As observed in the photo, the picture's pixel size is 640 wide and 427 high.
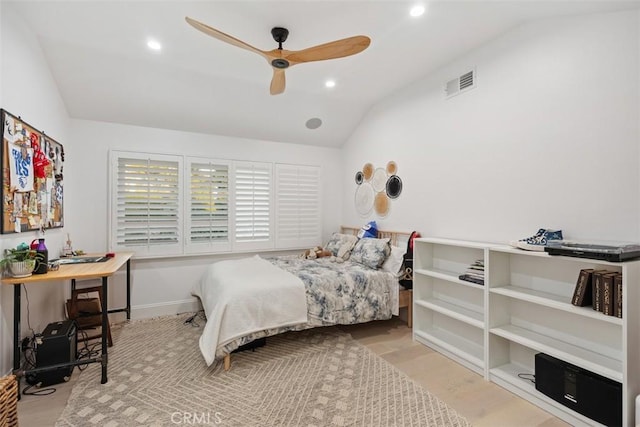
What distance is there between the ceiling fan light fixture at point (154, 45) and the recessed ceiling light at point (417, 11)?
2.28 metres

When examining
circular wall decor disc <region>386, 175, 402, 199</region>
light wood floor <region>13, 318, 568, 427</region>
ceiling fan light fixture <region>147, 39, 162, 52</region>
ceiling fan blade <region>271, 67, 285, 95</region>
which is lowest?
light wood floor <region>13, 318, 568, 427</region>

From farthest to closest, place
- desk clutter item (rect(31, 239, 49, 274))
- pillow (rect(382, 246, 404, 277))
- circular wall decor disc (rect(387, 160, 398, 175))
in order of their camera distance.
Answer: circular wall decor disc (rect(387, 160, 398, 175)) < pillow (rect(382, 246, 404, 277)) < desk clutter item (rect(31, 239, 49, 274))

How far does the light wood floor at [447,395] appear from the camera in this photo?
6.70 feet

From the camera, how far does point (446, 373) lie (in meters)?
2.64

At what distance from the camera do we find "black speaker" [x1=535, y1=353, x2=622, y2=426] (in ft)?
6.01

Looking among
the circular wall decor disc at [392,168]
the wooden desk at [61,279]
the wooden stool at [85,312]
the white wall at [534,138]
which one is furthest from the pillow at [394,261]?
the wooden stool at [85,312]

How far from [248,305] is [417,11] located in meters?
2.84

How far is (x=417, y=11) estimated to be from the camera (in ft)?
8.01

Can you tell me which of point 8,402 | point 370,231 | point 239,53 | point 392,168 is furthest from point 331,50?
point 8,402

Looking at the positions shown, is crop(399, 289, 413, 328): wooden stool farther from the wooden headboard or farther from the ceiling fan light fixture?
the ceiling fan light fixture

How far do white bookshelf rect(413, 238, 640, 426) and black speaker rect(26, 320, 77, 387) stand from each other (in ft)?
10.5

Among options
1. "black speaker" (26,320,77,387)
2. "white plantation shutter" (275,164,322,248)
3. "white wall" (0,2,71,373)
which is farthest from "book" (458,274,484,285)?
"white wall" (0,2,71,373)

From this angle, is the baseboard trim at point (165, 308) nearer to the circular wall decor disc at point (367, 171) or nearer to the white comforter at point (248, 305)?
the white comforter at point (248, 305)

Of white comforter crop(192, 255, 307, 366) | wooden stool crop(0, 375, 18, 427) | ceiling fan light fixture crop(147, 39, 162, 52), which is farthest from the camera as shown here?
ceiling fan light fixture crop(147, 39, 162, 52)
